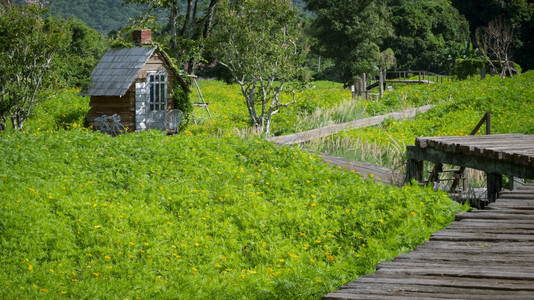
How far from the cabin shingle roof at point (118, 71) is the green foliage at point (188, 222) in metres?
6.60

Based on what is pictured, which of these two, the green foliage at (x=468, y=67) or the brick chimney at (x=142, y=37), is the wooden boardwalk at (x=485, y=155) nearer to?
the brick chimney at (x=142, y=37)

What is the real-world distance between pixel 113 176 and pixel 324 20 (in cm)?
3609

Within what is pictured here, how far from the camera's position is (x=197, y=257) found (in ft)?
27.1

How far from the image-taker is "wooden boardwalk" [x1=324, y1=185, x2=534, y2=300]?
4.27 metres

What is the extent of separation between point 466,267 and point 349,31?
41.1 metres

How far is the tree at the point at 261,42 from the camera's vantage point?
61.0 ft

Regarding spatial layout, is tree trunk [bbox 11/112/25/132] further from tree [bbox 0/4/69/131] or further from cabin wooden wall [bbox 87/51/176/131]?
cabin wooden wall [bbox 87/51/176/131]

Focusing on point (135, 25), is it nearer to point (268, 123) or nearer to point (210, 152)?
point (268, 123)

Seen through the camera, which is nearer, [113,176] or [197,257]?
[197,257]

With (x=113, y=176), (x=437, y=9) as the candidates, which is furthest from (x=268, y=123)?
(x=437, y=9)

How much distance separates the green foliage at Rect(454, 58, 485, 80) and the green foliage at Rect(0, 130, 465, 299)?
30.3 meters

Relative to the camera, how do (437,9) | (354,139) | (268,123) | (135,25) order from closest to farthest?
1. (354,139)
2. (268,123)
3. (135,25)
4. (437,9)

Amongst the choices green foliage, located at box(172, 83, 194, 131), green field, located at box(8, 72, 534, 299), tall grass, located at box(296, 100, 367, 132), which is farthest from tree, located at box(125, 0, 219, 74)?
green field, located at box(8, 72, 534, 299)

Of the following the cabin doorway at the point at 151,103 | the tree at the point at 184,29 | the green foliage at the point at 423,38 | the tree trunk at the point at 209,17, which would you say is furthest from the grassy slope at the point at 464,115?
the green foliage at the point at 423,38
